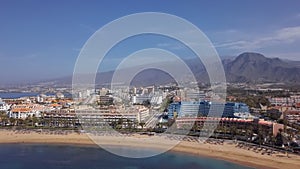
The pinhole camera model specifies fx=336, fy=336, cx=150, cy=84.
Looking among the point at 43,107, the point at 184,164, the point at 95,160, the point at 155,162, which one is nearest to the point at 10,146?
the point at 95,160

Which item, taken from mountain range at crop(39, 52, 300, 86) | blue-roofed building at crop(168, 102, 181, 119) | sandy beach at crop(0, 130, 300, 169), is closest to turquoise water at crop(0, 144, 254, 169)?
sandy beach at crop(0, 130, 300, 169)

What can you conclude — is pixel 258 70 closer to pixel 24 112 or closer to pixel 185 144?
pixel 24 112

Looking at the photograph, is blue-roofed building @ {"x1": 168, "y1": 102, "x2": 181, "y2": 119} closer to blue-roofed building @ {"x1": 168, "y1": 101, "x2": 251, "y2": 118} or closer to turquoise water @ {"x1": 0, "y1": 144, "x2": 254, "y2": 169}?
blue-roofed building @ {"x1": 168, "y1": 101, "x2": 251, "y2": 118}

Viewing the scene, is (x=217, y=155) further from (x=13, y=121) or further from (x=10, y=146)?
(x=13, y=121)

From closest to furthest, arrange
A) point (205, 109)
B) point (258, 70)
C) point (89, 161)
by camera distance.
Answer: point (89, 161)
point (205, 109)
point (258, 70)

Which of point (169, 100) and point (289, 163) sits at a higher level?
point (169, 100)

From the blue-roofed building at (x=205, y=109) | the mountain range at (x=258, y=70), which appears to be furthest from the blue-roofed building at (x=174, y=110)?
the mountain range at (x=258, y=70)

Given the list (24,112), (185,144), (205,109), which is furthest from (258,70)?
(185,144)
